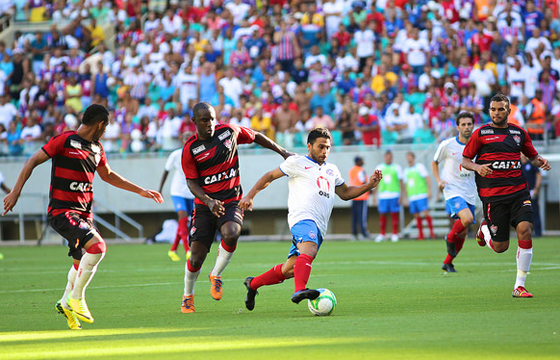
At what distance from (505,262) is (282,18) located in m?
16.2

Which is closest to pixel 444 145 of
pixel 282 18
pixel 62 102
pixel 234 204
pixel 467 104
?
pixel 234 204

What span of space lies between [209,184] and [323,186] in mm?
1397

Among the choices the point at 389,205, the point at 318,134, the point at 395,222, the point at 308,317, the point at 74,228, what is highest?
the point at 318,134

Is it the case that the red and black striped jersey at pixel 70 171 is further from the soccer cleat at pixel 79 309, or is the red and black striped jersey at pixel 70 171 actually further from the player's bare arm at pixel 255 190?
the player's bare arm at pixel 255 190

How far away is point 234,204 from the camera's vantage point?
9711 millimetres

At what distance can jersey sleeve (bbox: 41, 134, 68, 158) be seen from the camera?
829 centimetres

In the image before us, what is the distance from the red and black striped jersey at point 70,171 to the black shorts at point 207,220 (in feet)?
4.72

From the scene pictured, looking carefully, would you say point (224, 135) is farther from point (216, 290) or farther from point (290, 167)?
point (216, 290)

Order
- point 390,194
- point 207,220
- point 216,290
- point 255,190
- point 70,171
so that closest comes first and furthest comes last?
point 70,171, point 255,190, point 207,220, point 216,290, point 390,194

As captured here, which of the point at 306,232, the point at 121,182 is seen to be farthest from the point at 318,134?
the point at 121,182

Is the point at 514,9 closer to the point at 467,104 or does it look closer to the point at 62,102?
the point at 467,104

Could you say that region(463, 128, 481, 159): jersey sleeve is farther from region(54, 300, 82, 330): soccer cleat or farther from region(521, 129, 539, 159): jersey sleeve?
region(54, 300, 82, 330): soccer cleat

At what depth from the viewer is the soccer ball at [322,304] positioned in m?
8.36

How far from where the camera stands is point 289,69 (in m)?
28.1
